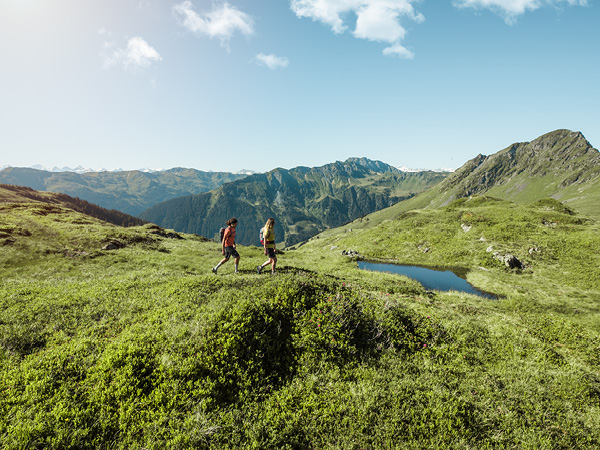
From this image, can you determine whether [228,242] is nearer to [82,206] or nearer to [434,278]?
[434,278]

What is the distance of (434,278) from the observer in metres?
34.8

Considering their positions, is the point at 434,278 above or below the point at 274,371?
below

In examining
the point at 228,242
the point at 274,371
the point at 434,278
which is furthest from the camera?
the point at 434,278

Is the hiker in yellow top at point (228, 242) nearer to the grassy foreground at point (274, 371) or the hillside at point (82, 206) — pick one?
the grassy foreground at point (274, 371)

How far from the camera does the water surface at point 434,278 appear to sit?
29828 mm

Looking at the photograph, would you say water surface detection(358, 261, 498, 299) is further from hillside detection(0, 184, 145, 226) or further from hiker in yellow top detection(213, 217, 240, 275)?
hillside detection(0, 184, 145, 226)

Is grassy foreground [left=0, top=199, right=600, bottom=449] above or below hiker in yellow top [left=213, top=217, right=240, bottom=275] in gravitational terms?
below

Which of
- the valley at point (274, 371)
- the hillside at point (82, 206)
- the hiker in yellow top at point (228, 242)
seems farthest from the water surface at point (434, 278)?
the hillside at point (82, 206)

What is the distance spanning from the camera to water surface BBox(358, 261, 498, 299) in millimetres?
29828

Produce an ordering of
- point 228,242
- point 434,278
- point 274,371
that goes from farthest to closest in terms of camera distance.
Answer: point 434,278 → point 228,242 → point 274,371

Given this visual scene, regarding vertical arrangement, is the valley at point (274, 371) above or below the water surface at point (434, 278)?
above

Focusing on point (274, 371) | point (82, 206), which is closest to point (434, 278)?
point (274, 371)

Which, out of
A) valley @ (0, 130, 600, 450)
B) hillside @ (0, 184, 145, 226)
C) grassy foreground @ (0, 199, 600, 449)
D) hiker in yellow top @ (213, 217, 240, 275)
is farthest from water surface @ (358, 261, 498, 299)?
hillside @ (0, 184, 145, 226)

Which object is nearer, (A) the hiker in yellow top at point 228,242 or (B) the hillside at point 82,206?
(A) the hiker in yellow top at point 228,242
